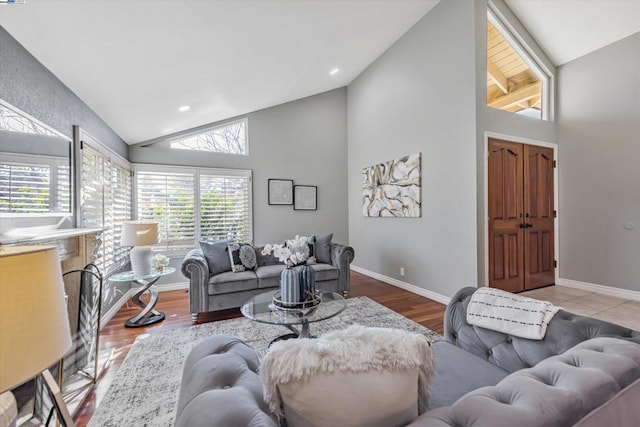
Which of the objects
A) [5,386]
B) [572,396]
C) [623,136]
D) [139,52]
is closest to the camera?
[5,386]

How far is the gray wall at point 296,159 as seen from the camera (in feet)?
16.4

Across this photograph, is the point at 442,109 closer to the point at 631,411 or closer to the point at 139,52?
the point at 139,52

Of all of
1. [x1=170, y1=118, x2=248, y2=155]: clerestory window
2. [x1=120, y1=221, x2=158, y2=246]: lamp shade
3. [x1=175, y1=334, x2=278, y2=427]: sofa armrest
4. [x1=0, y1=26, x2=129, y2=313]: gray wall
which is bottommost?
[x1=175, y1=334, x2=278, y2=427]: sofa armrest

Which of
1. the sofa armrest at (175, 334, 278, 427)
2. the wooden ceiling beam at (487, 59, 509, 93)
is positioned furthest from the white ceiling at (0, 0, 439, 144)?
the sofa armrest at (175, 334, 278, 427)

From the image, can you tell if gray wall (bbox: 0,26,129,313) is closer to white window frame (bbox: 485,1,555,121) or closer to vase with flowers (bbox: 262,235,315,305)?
vase with flowers (bbox: 262,235,315,305)

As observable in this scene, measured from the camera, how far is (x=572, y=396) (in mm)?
681

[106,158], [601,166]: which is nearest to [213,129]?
[106,158]

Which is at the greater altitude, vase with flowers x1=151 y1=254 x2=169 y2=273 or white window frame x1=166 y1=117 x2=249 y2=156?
white window frame x1=166 y1=117 x2=249 y2=156

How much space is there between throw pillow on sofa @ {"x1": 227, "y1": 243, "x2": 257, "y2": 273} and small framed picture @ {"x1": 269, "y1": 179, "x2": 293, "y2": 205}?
1.61 meters

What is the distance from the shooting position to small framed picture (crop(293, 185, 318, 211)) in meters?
5.47

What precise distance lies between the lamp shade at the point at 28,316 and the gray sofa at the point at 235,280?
8.92 feet

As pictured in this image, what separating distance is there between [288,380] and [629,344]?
1099mm

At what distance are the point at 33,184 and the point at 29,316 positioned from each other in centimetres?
179

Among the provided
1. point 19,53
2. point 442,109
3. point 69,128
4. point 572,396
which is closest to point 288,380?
point 572,396
